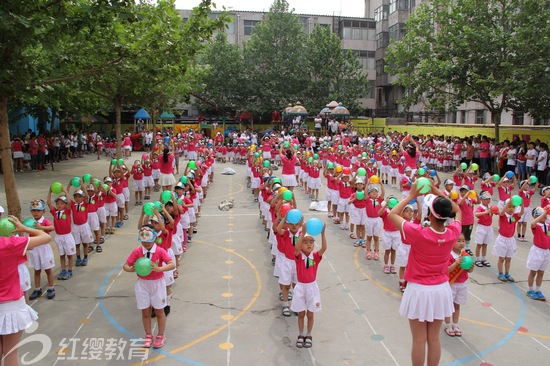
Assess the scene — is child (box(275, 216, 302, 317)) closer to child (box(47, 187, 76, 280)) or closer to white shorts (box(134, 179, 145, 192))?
child (box(47, 187, 76, 280))

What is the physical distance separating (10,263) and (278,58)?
38.3 metres

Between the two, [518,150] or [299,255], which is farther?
[518,150]

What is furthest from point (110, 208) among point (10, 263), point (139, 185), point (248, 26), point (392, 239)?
point (248, 26)

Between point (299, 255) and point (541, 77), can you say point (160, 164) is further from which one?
point (541, 77)

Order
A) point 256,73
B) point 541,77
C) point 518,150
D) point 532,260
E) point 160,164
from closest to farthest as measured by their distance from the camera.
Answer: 1. point 532,260
2. point 160,164
3. point 541,77
4. point 518,150
5. point 256,73

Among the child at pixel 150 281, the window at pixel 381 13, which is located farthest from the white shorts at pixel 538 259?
the window at pixel 381 13

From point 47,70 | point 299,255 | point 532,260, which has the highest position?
point 47,70

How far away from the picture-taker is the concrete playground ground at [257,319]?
615cm

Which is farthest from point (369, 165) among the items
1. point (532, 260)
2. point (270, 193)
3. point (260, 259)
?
point (532, 260)

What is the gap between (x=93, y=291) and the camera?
8.32m

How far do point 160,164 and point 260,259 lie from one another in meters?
6.74

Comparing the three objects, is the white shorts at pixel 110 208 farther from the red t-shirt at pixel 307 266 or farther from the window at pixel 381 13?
the window at pixel 381 13

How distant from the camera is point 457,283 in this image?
6633 millimetres

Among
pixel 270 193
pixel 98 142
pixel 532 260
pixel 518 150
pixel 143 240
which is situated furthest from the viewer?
pixel 98 142
